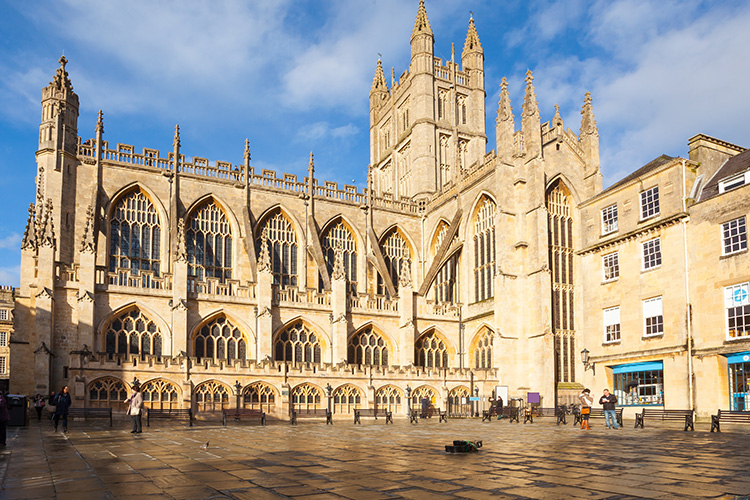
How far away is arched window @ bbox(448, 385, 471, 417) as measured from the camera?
117 feet

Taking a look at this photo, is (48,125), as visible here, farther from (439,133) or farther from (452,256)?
(439,133)

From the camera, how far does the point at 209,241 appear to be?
40562 millimetres

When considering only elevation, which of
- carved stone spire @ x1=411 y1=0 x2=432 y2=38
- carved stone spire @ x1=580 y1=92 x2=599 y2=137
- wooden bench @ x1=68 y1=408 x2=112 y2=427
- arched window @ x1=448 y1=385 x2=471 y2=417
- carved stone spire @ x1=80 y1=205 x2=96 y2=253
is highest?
carved stone spire @ x1=411 y1=0 x2=432 y2=38

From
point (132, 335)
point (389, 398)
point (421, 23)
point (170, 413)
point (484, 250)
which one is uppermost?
point (421, 23)

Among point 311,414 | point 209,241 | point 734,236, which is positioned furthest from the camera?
point 209,241

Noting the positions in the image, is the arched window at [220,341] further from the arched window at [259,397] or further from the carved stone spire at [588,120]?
the carved stone spire at [588,120]

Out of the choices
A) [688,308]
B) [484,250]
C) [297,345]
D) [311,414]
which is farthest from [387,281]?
[688,308]

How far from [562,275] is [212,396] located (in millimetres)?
20139

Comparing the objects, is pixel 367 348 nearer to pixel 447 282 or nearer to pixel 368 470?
pixel 447 282

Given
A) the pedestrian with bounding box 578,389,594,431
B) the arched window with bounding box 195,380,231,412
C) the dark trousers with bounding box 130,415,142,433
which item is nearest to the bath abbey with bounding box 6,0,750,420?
the arched window with bounding box 195,380,231,412

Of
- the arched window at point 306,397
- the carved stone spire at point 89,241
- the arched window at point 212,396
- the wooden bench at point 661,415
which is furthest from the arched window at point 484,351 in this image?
the carved stone spire at point 89,241

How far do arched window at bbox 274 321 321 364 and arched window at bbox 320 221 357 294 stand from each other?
7294mm

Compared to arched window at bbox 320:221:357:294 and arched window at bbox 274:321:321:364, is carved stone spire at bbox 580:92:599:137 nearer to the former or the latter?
arched window at bbox 320:221:357:294

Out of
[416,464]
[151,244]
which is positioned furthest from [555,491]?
[151,244]
